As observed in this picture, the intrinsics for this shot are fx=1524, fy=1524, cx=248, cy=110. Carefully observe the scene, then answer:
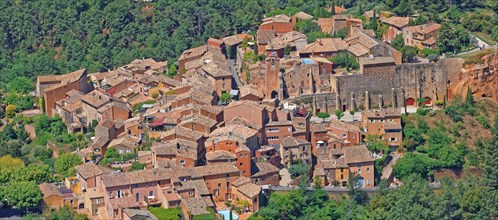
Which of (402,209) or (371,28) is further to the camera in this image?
(371,28)

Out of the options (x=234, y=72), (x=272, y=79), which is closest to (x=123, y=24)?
(x=234, y=72)

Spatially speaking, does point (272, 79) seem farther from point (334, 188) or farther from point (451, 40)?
point (451, 40)

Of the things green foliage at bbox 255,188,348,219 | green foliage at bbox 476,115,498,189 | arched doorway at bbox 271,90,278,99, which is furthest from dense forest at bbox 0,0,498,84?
green foliage at bbox 255,188,348,219

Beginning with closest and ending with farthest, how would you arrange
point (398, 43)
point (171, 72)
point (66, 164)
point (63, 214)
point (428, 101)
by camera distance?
point (63, 214) < point (66, 164) < point (428, 101) < point (398, 43) < point (171, 72)

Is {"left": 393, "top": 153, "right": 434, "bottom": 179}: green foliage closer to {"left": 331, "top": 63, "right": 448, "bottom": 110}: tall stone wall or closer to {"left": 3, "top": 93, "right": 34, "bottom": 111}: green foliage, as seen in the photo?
{"left": 331, "top": 63, "right": 448, "bottom": 110}: tall stone wall

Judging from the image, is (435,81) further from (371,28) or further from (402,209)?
(402,209)

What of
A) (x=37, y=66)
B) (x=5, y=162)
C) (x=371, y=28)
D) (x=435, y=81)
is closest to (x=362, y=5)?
(x=371, y=28)
